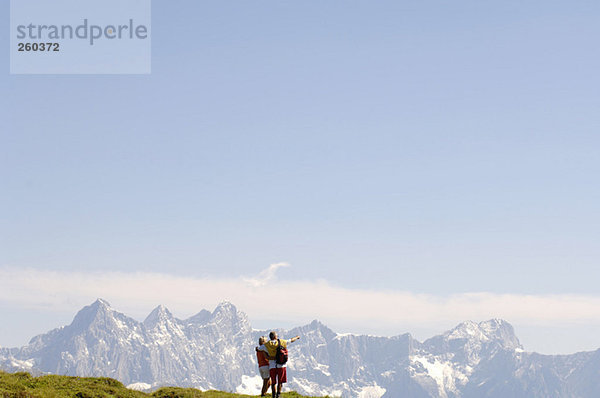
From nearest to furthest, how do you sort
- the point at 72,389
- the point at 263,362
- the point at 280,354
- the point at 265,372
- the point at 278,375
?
the point at 72,389, the point at 280,354, the point at 278,375, the point at 263,362, the point at 265,372

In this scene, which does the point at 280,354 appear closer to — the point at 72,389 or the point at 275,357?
the point at 275,357

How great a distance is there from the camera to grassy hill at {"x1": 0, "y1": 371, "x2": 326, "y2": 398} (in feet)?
101

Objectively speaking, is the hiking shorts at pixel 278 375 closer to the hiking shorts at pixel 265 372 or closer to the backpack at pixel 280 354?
the backpack at pixel 280 354

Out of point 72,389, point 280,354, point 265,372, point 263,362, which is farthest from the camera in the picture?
point 265,372

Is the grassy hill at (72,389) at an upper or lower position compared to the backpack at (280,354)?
lower

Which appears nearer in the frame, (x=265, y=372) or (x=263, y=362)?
(x=263, y=362)

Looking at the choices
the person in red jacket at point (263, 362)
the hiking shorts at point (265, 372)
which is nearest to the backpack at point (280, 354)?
the person in red jacket at point (263, 362)

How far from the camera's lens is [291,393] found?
129 feet

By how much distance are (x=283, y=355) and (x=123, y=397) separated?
8861 millimetres

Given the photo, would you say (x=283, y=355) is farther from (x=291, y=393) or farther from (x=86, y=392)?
(x=86, y=392)

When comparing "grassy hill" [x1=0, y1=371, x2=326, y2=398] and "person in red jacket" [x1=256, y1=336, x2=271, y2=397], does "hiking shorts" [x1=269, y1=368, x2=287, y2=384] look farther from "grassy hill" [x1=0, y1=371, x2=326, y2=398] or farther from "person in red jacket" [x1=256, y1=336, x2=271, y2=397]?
"grassy hill" [x1=0, y1=371, x2=326, y2=398]

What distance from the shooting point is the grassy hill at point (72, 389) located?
30.7 metres

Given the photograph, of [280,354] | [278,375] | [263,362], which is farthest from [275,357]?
[263,362]

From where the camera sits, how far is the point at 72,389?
33.5m
